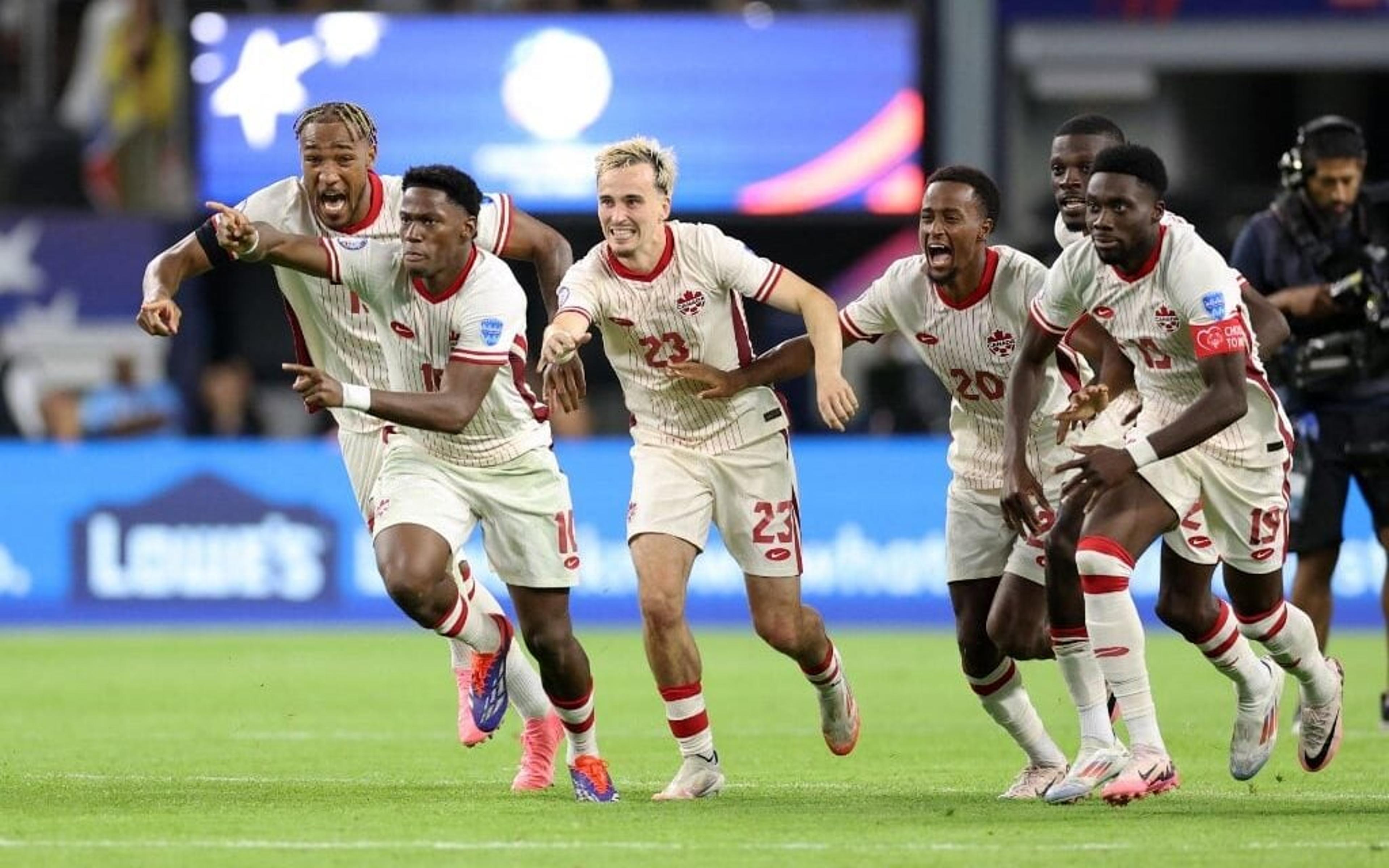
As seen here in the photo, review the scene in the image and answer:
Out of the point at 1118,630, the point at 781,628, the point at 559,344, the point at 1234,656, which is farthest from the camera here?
the point at 781,628

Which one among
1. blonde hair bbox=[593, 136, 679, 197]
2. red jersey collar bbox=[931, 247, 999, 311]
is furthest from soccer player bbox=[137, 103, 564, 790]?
red jersey collar bbox=[931, 247, 999, 311]

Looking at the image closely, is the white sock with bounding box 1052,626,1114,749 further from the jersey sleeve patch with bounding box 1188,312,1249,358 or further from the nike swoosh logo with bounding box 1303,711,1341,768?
the jersey sleeve patch with bounding box 1188,312,1249,358

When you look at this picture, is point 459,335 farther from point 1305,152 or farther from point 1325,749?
point 1305,152

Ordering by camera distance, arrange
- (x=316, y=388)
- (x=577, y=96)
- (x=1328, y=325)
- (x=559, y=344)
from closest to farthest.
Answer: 1. (x=316, y=388)
2. (x=559, y=344)
3. (x=1328, y=325)
4. (x=577, y=96)

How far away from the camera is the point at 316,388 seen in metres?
7.96

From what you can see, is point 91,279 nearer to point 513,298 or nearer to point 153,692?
point 153,692

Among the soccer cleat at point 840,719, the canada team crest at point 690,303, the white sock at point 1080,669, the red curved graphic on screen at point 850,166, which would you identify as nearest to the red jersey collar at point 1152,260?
the white sock at point 1080,669

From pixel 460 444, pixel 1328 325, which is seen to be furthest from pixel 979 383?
pixel 1328 325

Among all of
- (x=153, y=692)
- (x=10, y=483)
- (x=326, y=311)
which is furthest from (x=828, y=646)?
(x=10, y=483)

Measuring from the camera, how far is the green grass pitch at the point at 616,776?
730 cm

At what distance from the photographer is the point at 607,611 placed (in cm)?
1755

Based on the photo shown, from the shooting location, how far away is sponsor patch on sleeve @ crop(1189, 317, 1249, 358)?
8258mm

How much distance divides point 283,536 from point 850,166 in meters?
5.44

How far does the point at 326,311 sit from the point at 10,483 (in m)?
8.60
